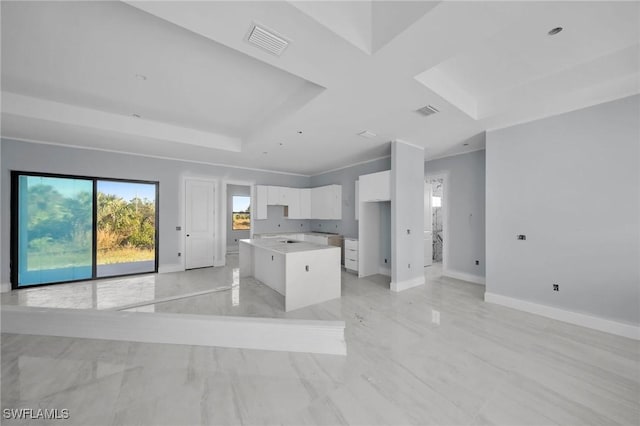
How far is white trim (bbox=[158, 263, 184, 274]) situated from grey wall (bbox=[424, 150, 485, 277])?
6089 mm

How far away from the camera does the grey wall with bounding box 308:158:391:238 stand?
5.61 m

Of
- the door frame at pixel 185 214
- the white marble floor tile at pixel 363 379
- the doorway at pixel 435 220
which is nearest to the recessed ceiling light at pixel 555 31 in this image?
the white marble floor tile at pixel 363 379

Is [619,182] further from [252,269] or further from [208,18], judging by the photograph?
[252,269]

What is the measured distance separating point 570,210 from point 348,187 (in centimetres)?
413

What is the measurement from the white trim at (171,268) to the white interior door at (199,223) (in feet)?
0.44

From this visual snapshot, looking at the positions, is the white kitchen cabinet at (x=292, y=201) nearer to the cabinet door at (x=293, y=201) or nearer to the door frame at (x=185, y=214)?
the cabinet door at (x=293, y=201)

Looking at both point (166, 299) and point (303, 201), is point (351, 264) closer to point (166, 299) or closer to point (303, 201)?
point (303, 201)

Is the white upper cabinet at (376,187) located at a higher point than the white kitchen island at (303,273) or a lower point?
higher

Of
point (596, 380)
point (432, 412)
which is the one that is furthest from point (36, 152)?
point (596, 380)

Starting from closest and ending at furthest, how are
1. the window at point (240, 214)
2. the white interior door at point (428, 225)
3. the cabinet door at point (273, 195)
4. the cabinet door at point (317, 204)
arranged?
the white interior door at point (428, 225), the cabinet door at point (273, 195), the cabinet door at point (317, 204), the window at point (240, 214)

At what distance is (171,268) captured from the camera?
5.43 m

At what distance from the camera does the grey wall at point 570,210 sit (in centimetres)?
259

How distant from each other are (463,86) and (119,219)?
667cm

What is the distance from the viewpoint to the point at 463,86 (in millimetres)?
2900
